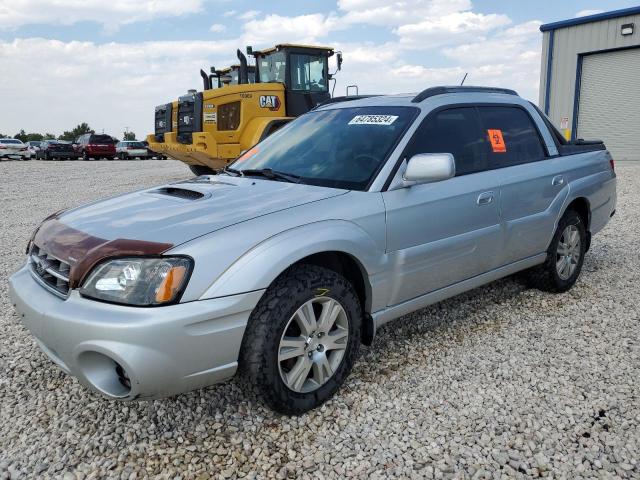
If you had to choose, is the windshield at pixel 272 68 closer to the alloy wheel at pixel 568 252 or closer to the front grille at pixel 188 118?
the front grille at pixel 188 118

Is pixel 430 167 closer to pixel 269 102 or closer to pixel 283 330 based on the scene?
pixel 283 330

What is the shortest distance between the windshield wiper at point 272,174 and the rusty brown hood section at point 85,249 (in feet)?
3.64

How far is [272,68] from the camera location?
12.1 metres

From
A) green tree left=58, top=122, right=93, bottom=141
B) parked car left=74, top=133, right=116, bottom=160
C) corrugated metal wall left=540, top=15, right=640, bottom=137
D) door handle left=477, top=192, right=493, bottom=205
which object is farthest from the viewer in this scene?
green tree left=58, top=122, right=93, bottom=141

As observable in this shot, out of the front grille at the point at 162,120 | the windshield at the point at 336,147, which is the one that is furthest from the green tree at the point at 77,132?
the windshield at the point at 336,147

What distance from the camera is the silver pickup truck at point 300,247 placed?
90.0 inches

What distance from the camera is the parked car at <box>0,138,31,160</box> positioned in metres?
30.1

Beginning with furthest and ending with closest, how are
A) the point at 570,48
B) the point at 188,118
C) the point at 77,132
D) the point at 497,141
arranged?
1. the point at 77,132
2. the point at 570,48
3. the point at 188,118
4. the point at 497,141

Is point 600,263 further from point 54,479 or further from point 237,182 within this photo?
point 54,479

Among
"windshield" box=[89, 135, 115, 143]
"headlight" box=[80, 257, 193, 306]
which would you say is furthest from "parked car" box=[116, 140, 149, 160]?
"headlight" box=[80, 257, 193, 306]

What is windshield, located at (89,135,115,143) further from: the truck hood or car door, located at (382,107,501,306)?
car door, located at (382,107,501,306)

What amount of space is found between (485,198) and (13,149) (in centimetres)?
3304

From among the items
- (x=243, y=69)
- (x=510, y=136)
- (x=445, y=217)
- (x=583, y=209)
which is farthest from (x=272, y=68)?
(x=445, y=217)

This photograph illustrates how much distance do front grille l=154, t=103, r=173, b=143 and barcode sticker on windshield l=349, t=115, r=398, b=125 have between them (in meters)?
11.6
